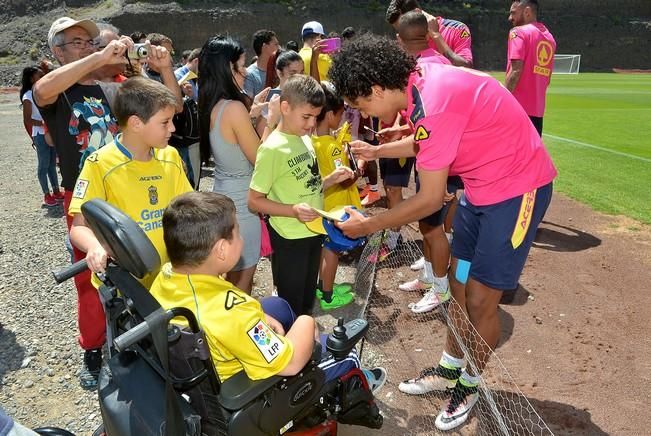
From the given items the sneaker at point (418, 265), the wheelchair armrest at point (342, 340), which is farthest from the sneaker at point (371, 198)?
the wheelchair armrest at point (342, 340)

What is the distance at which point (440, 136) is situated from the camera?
8.24 ft

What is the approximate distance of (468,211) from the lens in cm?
304

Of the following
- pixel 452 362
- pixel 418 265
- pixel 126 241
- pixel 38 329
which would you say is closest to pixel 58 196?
pixel 38 329

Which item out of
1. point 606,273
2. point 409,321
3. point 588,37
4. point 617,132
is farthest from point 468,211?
point 588,37

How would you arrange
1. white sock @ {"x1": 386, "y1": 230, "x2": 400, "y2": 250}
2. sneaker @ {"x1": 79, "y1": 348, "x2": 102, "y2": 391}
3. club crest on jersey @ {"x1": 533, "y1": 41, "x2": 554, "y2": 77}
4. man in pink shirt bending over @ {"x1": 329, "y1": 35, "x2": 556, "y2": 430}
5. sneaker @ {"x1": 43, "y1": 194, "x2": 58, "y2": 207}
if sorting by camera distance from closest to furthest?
1. man in pink shirt bending over @ {"x1": 329, "y1": 35, "x2": 556, "y2": 430}
2. sneaker @ {"x1": 79, "y1": 348, "x2": 102, "y2": 391}
3. white sock @ {"x1": 386, "y1": 230, "x2": 400, "y2": 250}
4. club crest on jersey @ {"x1": 533, "y1": 41, "x2": 554, "y2": 77}
5. sneaker @ {"x1": 43, "y1": 194, "x2": 58, "y2": 207}

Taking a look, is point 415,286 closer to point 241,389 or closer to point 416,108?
point 416,108

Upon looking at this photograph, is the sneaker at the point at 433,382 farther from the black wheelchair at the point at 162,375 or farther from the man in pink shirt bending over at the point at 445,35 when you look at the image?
the man in pink shirt bending over at the point at 445,35

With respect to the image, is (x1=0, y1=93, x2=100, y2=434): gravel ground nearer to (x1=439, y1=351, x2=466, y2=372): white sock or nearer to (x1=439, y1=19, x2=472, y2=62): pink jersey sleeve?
(x1=439, y1=351, x2=466, y2=372): white sock

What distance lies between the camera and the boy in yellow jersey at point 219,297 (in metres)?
1.88

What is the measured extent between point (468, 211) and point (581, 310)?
1914 mm

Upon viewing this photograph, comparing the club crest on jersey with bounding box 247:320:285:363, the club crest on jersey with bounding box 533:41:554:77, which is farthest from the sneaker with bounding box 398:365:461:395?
the club crest on jersey with bounding box 533:41:554:77

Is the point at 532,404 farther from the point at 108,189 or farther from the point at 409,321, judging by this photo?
the point at 108,189

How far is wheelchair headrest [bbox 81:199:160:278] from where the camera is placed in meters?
1.54

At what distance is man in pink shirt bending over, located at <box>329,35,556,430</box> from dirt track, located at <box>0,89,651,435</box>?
0.55 m
